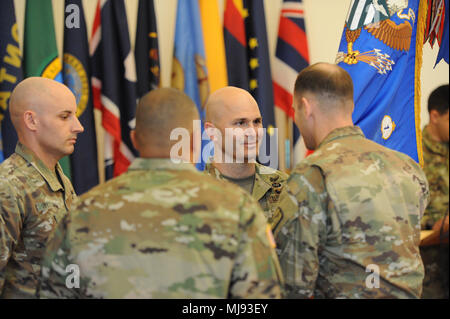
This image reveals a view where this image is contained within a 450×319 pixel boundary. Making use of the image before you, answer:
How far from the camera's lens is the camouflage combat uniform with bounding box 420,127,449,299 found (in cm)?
327

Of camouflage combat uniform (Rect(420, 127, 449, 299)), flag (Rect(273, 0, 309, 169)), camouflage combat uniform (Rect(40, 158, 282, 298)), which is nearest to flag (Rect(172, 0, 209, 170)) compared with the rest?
flag (Rect(273, 0, 309, 169))

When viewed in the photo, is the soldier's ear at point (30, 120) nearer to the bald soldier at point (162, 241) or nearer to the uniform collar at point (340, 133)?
the bald soldier at point (162, 241)

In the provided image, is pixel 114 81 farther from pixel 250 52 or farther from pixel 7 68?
pixel 250 52

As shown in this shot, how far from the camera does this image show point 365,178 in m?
1.80

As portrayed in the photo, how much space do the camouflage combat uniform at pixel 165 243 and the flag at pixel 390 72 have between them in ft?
6.12

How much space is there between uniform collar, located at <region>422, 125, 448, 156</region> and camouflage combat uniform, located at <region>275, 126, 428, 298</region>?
178 centimetres

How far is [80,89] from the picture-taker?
11.8ft

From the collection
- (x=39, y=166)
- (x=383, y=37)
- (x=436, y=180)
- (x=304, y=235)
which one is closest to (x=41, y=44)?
(x=39, y=166)

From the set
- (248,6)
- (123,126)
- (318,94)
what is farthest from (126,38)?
(318,94)

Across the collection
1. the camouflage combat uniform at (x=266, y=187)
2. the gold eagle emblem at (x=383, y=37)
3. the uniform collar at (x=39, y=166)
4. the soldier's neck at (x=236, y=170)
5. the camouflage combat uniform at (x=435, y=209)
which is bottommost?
the camouflage combat uniform at (x=435, y=209)

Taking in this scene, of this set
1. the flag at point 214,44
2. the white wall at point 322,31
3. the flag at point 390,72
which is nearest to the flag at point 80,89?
the white wall at point 322,31

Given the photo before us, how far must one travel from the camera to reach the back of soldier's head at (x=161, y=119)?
1.54m

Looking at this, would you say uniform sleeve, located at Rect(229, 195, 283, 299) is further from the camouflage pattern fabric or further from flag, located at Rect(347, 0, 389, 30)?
the camouflage pattern fabric
